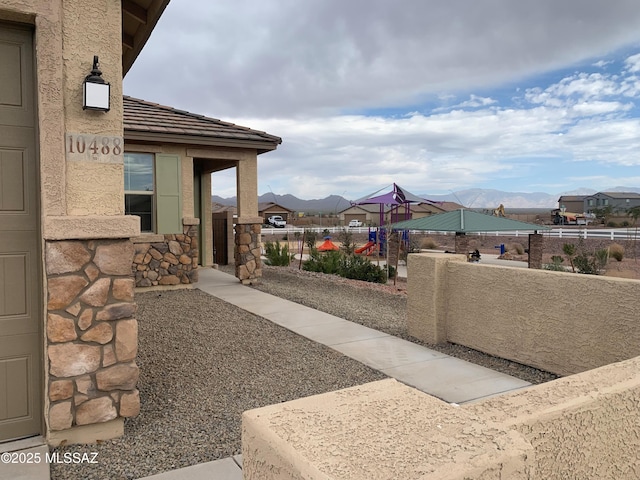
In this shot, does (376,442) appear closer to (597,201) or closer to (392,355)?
(392,355)

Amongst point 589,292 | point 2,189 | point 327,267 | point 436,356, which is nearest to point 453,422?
point 2,189

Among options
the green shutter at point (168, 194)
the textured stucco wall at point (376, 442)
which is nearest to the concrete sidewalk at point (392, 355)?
the green shutter at point (168, 194)

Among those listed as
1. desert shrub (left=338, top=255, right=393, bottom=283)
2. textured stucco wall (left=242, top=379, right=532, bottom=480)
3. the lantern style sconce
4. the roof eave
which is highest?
the roof eave

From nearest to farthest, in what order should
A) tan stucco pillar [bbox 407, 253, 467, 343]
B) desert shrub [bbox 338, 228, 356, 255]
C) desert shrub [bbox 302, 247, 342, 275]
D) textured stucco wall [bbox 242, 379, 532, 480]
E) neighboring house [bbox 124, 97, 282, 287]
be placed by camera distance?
1. textured stucco wall [bbox 242, 379, 532, 480]
2. tan stucco pillar [bbox 407, 253, 467, 343]
3. neighboring house [bbox 124, 97, 282, 287]
4. desert shrub [bbox 302, 247, 342, 275]
5. desert shrub [bbox 338, 228, 356, 255]

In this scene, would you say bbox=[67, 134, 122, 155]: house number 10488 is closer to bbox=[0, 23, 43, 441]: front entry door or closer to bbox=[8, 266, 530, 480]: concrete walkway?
bbox=[0, 23, 43, 441]: front entry door

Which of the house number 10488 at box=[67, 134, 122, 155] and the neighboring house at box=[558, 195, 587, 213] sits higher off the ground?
the neighboring house at box=[558, 195, 587, 213]

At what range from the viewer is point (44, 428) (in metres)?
4.04

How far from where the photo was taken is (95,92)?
400cm

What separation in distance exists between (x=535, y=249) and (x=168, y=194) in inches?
546

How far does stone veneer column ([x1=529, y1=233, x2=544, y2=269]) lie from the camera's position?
61.3 feet

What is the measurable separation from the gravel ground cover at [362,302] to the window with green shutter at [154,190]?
105 inches

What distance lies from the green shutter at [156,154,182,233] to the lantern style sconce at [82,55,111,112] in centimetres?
729

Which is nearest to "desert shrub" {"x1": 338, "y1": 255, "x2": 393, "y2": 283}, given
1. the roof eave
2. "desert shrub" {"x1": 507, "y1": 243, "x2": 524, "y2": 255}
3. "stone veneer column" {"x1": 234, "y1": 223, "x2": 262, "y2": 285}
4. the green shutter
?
"stone veneer column" {"x1": 234, "y1": 223, "x2": 262, "y2": 285}

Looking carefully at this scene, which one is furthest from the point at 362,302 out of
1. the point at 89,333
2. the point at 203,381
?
the point at 89,333
